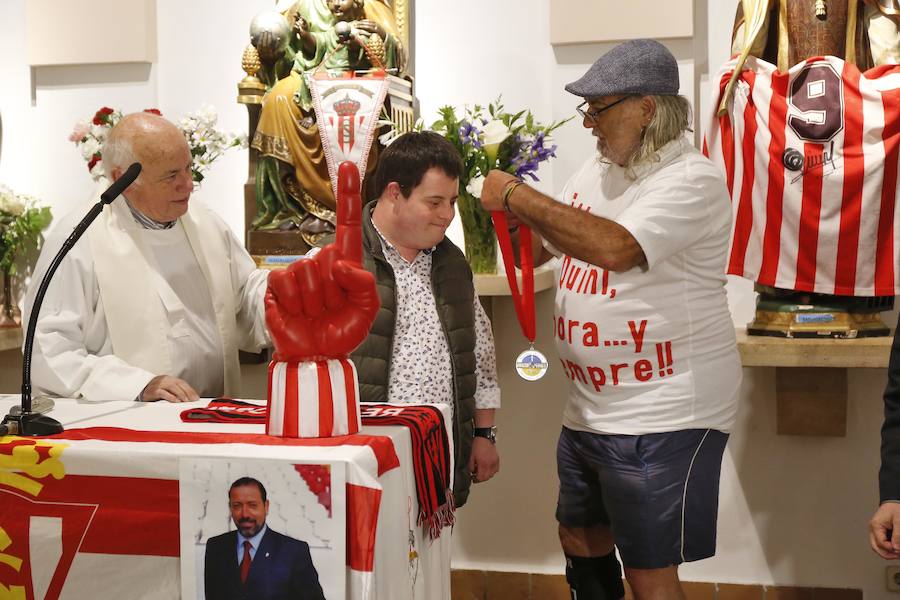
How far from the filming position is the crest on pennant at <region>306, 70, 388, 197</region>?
150 inches

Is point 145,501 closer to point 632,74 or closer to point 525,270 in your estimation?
point 525,270

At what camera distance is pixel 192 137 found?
159 inches

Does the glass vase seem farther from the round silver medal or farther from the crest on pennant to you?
the round silver medal

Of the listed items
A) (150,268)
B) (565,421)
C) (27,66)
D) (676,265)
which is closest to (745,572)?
(565,421)

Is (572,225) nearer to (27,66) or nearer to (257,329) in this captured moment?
(257,329)

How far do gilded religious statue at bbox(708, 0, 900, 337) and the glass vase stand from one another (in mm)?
830

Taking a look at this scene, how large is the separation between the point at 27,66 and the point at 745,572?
143 inches

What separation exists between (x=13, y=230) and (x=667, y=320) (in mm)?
2930

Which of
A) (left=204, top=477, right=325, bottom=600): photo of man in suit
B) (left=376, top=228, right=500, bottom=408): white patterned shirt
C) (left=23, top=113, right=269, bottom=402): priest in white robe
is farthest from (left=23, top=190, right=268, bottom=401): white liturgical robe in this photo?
(left=204, top=477, right=325, bottom=600): photo of man in suit

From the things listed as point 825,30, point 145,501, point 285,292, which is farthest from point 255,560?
point 825,30

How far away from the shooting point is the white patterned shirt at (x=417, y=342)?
2650 millimetres

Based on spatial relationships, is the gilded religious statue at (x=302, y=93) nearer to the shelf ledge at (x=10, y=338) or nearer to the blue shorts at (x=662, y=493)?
the shelf ledge at (x=10, y=338)

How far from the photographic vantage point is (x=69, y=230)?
2.63 m

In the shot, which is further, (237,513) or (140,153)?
(140,153)
